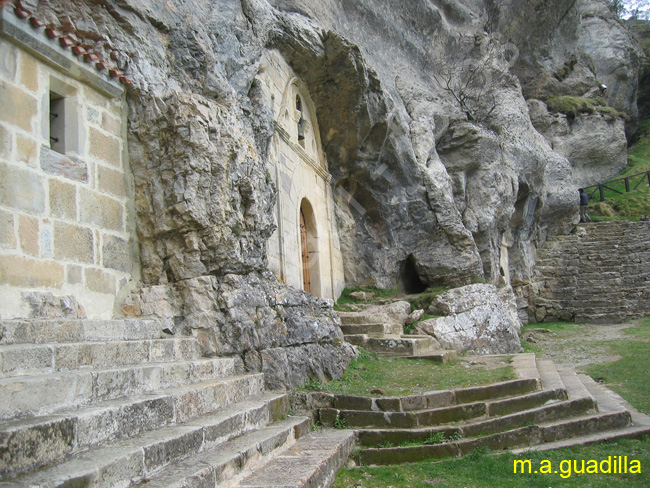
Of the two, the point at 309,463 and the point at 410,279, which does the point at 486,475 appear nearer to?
the point at 309,463

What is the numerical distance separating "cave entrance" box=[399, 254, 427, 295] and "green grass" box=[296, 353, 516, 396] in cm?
497

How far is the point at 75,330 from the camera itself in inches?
163

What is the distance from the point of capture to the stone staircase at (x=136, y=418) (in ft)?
8.91

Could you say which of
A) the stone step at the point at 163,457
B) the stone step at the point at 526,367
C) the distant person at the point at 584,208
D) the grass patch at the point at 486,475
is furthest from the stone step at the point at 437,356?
the distant person at the point at 584,208

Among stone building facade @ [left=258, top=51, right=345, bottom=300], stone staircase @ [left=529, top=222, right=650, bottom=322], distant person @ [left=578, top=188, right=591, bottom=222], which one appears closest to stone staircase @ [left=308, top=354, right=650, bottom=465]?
stone building facade @ [left=258, top=51, right=345, bottom=300]

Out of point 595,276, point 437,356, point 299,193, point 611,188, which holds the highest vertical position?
point 611,188

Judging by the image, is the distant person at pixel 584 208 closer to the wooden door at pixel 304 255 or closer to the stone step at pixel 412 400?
the wooden door at pixel 304 255

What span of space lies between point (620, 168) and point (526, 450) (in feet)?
88.4

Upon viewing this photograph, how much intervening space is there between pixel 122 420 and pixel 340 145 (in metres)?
9.87

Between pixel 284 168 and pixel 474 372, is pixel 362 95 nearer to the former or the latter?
pixel 284 168

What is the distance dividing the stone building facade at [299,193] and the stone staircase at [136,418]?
4.27 metres

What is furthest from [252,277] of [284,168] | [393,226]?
[393,226]

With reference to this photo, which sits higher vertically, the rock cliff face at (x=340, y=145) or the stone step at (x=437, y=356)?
the rock cliff face at (x=340, y=145)

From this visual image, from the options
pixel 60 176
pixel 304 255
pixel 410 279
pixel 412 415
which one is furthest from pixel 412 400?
pixel 410 279
